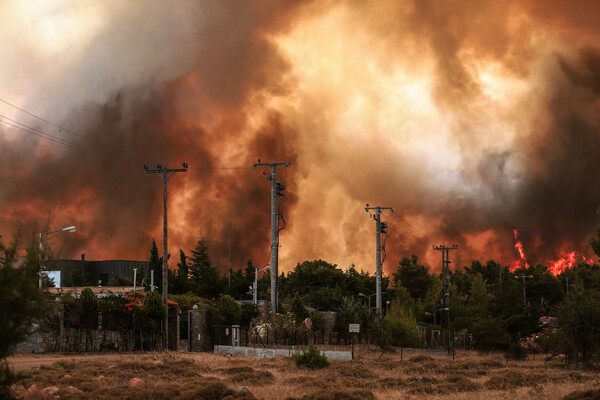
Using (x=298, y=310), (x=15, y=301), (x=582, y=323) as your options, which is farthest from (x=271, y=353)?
(x=15, y=301)

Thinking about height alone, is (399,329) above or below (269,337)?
above

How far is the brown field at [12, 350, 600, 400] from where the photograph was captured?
23.9m

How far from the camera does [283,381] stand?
30578 millimetres

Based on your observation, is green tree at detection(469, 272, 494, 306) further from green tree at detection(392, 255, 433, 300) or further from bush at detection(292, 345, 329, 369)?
bush at detection(292, 345, 329, 369)

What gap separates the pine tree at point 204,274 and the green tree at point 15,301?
71.1m

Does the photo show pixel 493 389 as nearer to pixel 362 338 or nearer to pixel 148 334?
pixel 148 334

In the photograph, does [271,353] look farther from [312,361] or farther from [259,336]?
[312,361]

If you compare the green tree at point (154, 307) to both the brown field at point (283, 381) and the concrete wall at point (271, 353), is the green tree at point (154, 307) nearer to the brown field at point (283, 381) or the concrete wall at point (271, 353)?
the concrete wall at point (271, 353)

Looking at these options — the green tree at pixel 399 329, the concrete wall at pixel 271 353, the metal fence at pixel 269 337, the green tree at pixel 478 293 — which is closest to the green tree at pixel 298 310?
the metal fence at pixel 269 337

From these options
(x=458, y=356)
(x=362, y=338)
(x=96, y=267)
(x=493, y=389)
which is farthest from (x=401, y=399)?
(x=96, y=267)

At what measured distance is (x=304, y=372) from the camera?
116ft

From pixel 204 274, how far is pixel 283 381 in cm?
6852

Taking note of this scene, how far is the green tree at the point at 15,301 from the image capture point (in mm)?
16359

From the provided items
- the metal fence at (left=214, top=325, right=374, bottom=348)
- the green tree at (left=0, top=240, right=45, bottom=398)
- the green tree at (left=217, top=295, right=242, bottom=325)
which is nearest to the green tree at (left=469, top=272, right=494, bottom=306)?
the metal fence at (left=214, top=325, right=374, bottom=348)
